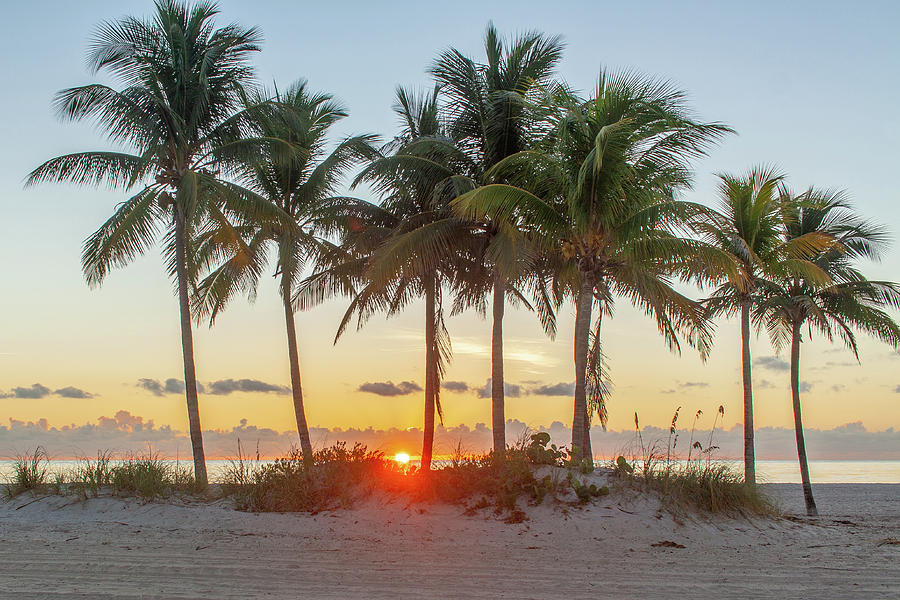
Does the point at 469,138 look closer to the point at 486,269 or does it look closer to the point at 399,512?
the point at 486,269

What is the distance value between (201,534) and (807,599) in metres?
7.89

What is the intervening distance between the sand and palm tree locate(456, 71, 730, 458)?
11.4 feet

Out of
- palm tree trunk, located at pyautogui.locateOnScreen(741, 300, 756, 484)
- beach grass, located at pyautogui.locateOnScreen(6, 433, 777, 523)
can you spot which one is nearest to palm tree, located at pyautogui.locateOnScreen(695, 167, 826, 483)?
palm tree trunk, located at pyautogui.locateOnScreen(741, 300, 756, 484)

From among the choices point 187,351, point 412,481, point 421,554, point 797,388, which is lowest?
point 421,554

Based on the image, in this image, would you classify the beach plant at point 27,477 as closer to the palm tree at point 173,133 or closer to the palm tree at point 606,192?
the palm tree at point 173,133

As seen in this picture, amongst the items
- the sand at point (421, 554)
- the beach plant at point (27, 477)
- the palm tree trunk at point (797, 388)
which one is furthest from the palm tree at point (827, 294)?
the beach plant at point (27, 477)

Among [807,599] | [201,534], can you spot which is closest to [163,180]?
[201,534]

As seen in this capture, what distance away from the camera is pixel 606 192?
13.9 m

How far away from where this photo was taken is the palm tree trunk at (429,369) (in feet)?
63.0

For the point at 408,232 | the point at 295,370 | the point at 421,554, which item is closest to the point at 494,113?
the point at 408,232

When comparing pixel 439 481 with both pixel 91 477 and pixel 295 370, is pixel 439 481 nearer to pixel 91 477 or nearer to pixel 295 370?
pixel 91 477

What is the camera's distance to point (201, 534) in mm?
9836

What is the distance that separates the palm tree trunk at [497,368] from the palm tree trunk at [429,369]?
220cm

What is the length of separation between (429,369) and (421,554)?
10912 millimetres
